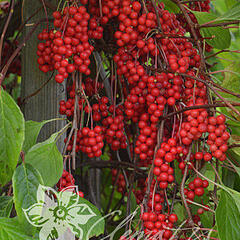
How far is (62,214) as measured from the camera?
0.65 meters

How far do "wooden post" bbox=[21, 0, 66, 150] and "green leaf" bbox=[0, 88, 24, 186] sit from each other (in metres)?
0.24

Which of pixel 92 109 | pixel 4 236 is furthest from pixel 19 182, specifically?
pixel 92 109

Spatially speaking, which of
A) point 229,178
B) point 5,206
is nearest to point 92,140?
point 5,206

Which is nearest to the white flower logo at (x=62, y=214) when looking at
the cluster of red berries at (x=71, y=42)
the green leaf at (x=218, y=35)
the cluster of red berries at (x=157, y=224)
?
the cluster of red berries at (x=157, y=224)

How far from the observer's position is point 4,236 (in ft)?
1.81

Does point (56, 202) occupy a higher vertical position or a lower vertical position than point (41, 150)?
lower

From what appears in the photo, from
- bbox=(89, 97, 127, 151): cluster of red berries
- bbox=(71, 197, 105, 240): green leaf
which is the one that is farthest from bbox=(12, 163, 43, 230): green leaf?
bbox=(89, 97, 127, 151): cluster of red berries

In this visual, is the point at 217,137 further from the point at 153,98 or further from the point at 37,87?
the point at 37,87

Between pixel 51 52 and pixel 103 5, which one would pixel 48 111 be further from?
pixel 103 5

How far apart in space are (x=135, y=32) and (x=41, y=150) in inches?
11.9

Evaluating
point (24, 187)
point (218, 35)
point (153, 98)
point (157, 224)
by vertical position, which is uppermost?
point (218, 35)

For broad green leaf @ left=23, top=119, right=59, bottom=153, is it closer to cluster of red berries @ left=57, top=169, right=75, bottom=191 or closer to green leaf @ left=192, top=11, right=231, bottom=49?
cluster of red berries @ left=57, top=169, right=75, bottom=191

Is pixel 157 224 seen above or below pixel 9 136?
below

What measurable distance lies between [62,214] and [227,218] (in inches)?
11.5
